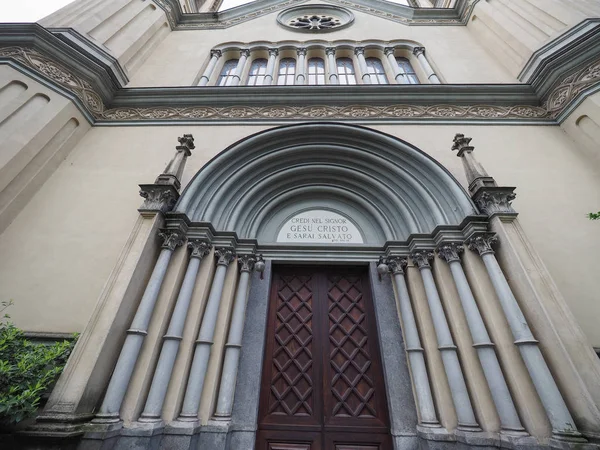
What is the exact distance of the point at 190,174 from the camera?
5.64 metres

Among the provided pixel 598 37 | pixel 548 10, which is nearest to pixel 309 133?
pixel 598 37

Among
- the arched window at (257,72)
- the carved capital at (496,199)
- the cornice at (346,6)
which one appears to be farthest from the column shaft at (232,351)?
the cornice at (346,6)

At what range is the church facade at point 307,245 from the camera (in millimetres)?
A: 3443

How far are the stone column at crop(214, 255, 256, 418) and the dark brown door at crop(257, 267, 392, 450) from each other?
2.12 feet

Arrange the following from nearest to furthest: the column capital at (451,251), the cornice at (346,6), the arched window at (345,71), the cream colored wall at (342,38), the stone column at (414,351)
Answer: the stone column at (414,351) < the column capital at (451,251) < the cream colored wall at (342,38) < the arched window at (345,71) < the cornice at (346,6)

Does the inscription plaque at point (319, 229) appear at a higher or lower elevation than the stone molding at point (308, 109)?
lower

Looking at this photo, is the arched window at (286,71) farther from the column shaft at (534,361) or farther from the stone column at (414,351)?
the column shaft at (534,361)

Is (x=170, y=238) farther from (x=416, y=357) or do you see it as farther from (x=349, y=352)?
(x=416, y=357)

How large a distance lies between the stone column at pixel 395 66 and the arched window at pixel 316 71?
2102 mm

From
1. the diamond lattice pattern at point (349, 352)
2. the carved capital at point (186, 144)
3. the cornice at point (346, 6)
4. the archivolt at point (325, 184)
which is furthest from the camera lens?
the cornice at point (346, 6)

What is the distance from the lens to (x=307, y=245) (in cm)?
529

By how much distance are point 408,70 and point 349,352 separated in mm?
8583

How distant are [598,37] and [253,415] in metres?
9.79

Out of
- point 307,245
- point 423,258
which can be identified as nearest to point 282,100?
point 307,245
